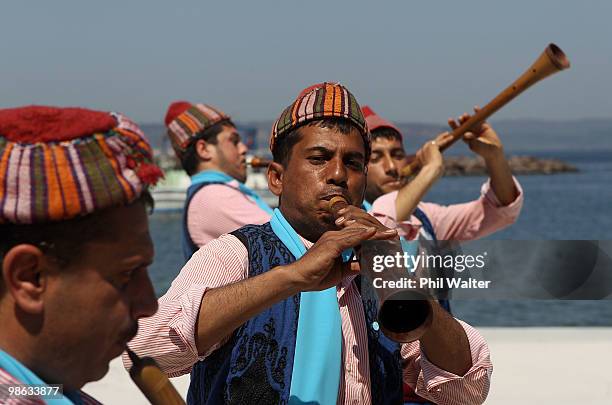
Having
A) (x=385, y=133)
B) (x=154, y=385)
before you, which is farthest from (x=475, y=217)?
(x=154, y=385)

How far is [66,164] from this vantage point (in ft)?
5.38

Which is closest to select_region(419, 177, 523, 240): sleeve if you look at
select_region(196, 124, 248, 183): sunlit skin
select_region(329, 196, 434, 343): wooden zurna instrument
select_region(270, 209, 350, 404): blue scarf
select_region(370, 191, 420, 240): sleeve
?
select_region(370, 191, 420, 240): sleeve

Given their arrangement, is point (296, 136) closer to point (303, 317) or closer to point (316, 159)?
point (316, 159)

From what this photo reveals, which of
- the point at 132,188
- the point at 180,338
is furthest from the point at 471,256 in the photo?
the point at 132,188

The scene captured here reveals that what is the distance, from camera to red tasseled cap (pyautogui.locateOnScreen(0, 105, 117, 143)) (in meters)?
1.65

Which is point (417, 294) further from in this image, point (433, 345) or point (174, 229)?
point (174, 229)

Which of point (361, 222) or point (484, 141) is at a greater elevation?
point (361, 222)

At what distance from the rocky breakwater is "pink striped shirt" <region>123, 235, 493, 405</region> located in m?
90.3

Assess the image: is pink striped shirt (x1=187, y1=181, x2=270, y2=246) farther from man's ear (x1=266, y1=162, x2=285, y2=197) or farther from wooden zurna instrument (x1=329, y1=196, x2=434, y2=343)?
wooden zurna instrument (x1=329, y1=196, x2=434, y2=343)

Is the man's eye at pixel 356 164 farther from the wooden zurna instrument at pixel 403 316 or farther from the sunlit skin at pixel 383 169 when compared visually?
the sunlit skin at pixel 383 169

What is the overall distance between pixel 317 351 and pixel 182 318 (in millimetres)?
361

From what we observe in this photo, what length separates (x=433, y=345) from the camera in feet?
8.45

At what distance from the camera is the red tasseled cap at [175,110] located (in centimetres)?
595

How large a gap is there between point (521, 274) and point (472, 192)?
71.8 meters
